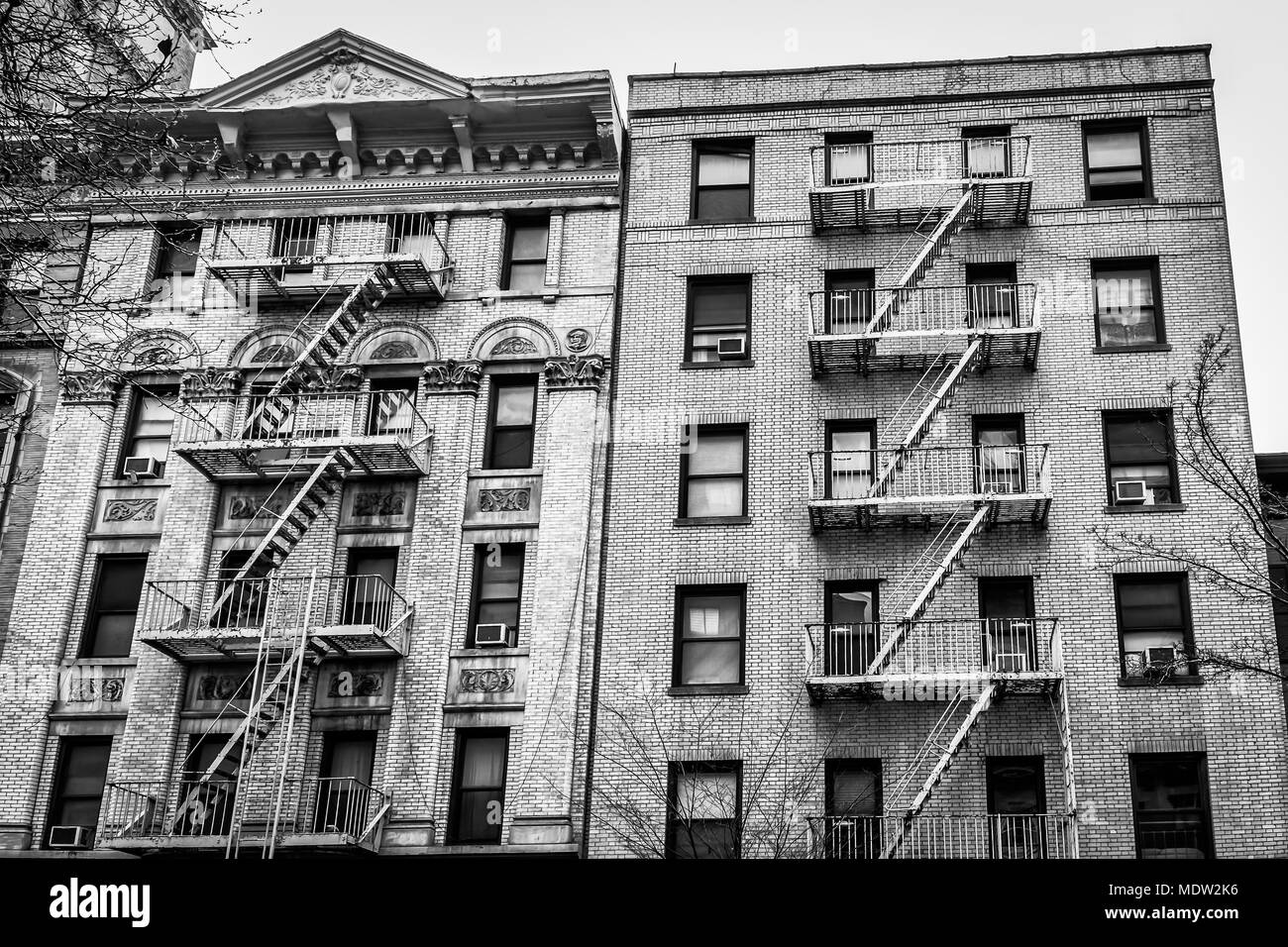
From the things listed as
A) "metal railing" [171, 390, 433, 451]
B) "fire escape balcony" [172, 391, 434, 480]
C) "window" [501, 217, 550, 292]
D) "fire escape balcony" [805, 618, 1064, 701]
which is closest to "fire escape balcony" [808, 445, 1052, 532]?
"fire escape balcony" [805, 618, 1064, 701]

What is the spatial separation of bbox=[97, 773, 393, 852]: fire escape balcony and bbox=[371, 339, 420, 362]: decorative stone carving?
8.00 meters

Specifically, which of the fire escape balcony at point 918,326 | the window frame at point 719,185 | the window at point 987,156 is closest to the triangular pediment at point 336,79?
the window frame at point 719,185

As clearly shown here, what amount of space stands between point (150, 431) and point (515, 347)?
23.4 ft

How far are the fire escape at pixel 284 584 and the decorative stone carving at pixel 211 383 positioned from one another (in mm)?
133

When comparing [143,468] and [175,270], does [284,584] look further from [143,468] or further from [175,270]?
[175,270]

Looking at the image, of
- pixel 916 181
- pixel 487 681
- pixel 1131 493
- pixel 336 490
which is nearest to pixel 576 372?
pixel 336 490

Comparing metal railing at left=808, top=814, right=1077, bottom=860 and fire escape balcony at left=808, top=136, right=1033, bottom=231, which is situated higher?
fire escape balcony at left=808, top=136, right=1033, bottom=231

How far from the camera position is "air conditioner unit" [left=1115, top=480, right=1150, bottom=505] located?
2620 cm

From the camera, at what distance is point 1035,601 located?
25.6m

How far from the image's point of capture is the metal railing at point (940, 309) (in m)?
27.7

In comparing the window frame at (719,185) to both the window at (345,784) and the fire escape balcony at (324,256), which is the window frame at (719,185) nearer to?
the fire escape balcony at (324,256)

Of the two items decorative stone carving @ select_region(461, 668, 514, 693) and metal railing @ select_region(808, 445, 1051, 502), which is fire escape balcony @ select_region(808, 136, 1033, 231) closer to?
metal railing @ select_region(808, 445, 1051, 502)
